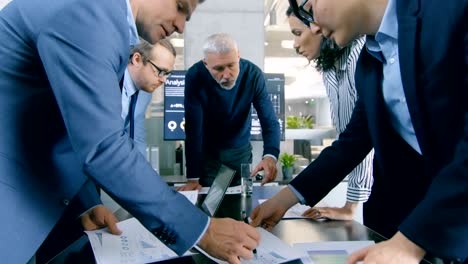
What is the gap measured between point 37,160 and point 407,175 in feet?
3.25

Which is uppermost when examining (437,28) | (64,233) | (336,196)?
(437,28)

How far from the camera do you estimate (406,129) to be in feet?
3.32

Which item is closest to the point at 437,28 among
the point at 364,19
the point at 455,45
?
the point at 455,45

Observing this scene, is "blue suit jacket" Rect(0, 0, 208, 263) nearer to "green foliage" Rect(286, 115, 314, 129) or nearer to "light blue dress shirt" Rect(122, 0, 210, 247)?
"light blue dress shirt" Rect(122, 0, 210, 247)

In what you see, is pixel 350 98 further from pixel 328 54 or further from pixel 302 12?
pixel 302 12

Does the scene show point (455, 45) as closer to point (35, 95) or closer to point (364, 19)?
point (364, 19)

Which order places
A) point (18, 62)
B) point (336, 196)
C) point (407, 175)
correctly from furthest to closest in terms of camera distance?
point (336, 196)
point (407, 175)
point (18, 62)

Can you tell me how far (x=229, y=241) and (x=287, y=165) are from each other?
9.39 ft

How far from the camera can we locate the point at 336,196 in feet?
12.5

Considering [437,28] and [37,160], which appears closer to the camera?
[437,28]

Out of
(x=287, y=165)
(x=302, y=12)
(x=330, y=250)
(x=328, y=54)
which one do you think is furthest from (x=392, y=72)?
(x=287, y=165)

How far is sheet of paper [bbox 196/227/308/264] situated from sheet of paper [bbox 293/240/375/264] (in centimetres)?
3

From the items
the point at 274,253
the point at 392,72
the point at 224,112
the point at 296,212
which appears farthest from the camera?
the point at 224,112

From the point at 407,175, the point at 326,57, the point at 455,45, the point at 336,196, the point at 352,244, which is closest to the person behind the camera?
the point at 455,45
